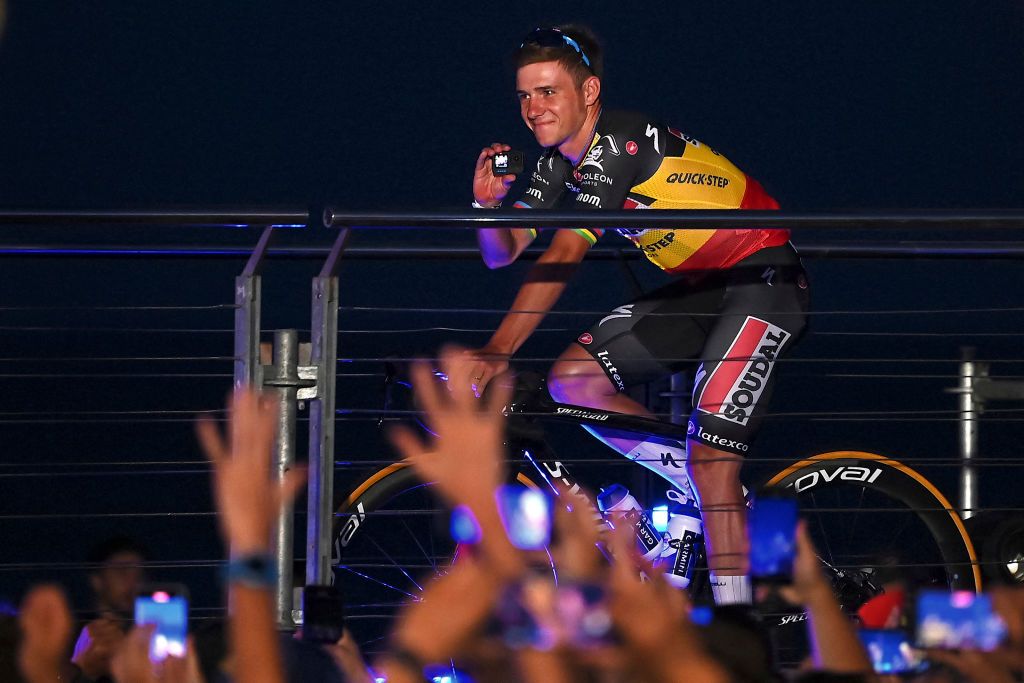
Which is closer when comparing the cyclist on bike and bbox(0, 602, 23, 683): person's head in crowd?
bbox(0, 602, 23, 683): person's head in crowd

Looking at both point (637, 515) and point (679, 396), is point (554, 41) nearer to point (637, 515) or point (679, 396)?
point (679, 396)

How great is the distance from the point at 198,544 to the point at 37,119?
5.46 feet

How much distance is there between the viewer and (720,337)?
290 cm

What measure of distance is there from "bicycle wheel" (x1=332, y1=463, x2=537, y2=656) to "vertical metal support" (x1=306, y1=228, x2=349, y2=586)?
0.14 metres

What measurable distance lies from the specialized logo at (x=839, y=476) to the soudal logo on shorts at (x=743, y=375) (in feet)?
1.02

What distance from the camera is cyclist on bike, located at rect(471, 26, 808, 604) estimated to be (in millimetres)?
2793

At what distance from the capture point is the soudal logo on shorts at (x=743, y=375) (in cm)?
285

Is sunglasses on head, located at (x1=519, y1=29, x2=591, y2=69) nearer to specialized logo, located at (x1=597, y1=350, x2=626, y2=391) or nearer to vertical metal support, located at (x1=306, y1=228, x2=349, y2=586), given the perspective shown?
specialized logo, located at (x1=597, y1=350, x2=626, y2=391)

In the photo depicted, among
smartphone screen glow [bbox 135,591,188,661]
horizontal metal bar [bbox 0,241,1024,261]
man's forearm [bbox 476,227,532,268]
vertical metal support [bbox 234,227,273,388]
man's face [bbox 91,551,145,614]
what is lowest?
smartphone screen glow [bbox 135,591,188,661]

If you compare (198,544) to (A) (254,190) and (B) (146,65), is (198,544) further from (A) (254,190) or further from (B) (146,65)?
(B) (146,65)

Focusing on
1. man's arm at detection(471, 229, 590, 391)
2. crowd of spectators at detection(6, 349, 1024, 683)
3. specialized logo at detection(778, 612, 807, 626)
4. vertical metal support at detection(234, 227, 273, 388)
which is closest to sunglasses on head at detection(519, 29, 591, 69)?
man's arm at detection(471, 229, 590, 391)

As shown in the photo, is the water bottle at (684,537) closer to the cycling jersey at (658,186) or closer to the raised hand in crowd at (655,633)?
the cycling jersey at (658,186)

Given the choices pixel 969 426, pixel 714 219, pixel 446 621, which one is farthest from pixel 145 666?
pixel 969 426

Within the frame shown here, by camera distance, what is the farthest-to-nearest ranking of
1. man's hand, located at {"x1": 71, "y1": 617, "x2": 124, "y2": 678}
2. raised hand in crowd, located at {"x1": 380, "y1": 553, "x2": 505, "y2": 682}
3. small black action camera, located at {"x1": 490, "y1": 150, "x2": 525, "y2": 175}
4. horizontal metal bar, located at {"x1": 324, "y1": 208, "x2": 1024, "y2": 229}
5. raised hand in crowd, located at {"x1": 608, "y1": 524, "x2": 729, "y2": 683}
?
small black action camera, located at {"x1": 490, "y1": 150, "x2": 525, "y2": 175}, man's hand, located at {"x1": 71, "y1": 617, "x2": 124, "y2": 678}, horizontal metal bar, located at {"x1": 324, "y1": 208, "x2": 1024, "y2": 229}, raised hand in crowd, located at {"x1": 380, "y1": 553, "x2": 505, "y2": 682}, raised hand in crowd, located at {"x1": 608, "y1": 524, "x2": 729, "y2": 683}
